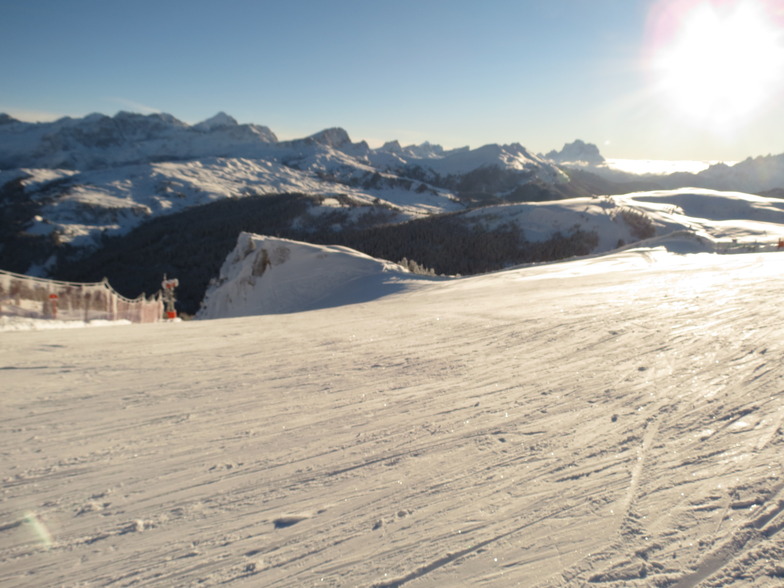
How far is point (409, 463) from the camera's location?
3297mm

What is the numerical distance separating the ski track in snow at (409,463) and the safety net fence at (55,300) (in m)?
3.68

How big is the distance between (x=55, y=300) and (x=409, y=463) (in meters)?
10.2

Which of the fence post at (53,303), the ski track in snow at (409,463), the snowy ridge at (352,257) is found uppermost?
the snowy ridge at (352,257)

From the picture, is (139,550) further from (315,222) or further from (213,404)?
(315,222)

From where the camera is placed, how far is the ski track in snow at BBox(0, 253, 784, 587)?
7.80 feet

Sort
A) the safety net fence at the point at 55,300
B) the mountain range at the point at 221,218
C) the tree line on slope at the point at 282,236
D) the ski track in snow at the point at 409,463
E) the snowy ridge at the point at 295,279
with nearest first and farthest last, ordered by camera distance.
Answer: the ski track in snow at the point at 409,463, the safety net fence at the point at 55,300, the snowy ridge at the point at 295,279, the tree line on slope at the point at 282,236, the mountain range at the point at 221,218

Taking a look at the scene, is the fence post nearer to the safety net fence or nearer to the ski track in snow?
the safety net fence

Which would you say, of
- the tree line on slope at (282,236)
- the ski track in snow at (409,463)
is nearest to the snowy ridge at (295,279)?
the tree line on slope at (282,236)

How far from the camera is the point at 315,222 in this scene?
100562 millimetres

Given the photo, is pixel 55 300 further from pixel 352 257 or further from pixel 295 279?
pixel 352 257

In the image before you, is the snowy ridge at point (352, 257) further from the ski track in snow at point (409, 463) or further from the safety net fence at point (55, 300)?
the ski track in snow at point (409, 463)

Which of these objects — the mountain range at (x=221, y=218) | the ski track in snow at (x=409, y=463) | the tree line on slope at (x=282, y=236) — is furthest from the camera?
the mountain range at (x=221, y=218)

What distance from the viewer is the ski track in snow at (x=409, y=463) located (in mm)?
2379

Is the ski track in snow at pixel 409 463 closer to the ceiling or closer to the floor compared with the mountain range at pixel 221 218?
closer to the floor
